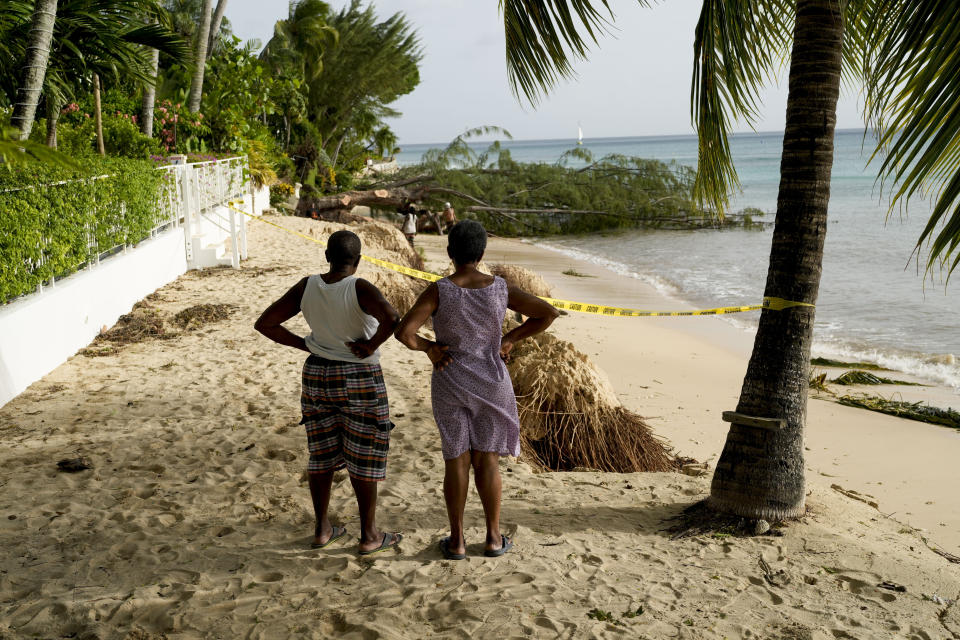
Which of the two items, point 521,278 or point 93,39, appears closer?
point 93,39

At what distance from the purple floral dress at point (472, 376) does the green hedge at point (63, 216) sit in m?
2.96

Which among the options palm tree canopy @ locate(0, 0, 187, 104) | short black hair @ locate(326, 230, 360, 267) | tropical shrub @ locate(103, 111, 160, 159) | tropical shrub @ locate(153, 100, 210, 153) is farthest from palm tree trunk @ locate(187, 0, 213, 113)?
short black hair @ locate(326, 230, 360, 267)

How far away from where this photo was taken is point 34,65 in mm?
7320

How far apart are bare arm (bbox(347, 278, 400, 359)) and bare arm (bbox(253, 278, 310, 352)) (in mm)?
273

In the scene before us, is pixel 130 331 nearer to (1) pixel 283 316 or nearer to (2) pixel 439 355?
(1) pixel 283 316

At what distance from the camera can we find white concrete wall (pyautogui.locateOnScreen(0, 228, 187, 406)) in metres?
6.08

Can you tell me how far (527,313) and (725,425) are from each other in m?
4.24

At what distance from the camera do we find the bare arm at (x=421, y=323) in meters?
3.23

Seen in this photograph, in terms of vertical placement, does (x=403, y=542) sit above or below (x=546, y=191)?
below

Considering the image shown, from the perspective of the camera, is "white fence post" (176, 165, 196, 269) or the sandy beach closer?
the sandy beach

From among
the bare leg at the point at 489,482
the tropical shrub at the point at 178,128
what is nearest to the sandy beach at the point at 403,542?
the bare leg at the point at 489,482

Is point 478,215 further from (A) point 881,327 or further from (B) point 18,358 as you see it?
(B) point 18,358

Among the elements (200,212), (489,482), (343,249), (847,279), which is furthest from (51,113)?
(847,279)

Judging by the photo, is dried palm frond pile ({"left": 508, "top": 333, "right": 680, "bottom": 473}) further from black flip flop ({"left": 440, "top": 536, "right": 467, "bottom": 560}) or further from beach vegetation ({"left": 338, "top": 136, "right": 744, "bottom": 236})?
beach vegetation ({"left": 338, "top": 136, "right": 744, "bottom": 236})
